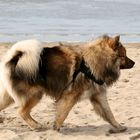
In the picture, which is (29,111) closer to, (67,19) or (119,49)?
(119,49)

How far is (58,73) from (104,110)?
829 mm

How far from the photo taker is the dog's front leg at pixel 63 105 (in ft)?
21.7

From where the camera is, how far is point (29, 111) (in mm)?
6680

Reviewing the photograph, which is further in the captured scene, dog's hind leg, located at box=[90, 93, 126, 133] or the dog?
dog's hind leg, located at box=[90, 93, 126, 133]

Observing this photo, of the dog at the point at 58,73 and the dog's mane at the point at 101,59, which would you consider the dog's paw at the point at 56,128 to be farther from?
the dog's mane at the point at 101,59

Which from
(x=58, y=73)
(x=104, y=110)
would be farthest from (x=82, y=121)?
(x=58, y=73)

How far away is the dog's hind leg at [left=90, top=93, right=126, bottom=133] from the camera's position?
680 cm

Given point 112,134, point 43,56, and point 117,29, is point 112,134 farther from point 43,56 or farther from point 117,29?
point 117,29

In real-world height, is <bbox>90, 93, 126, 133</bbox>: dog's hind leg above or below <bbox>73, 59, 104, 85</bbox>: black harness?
below

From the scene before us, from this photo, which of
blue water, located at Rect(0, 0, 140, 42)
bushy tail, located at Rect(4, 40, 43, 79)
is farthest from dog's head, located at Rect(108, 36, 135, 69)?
blue water, located at Rect(0, 0, 140, 42)

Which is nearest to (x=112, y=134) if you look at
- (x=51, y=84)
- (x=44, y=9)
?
(x=51, y=84)

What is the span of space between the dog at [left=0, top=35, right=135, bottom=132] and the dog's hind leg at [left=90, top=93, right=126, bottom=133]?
1 cm

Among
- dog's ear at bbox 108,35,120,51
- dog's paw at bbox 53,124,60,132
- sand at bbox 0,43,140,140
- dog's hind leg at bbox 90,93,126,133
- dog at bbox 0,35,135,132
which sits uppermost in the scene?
dog's ear at bbox 108,35,120,51

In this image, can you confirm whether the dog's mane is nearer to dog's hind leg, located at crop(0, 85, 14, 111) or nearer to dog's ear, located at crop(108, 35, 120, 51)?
dog's ear, located at crop(108, 35, 120, 51)
